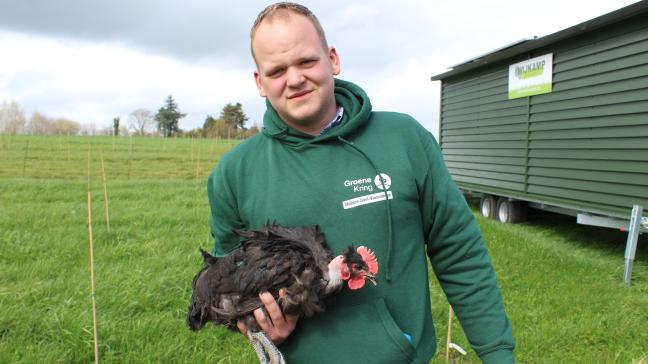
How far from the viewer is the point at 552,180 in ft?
31.2

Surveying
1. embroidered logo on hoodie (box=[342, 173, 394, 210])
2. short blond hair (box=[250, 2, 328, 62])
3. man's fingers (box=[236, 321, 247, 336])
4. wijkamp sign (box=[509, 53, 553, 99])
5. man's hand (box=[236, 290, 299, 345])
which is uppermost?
wijkamp sign (box=[509, 53, 553, 99])

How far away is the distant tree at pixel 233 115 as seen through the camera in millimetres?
57031

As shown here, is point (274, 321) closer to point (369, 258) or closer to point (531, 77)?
point (369, 258)

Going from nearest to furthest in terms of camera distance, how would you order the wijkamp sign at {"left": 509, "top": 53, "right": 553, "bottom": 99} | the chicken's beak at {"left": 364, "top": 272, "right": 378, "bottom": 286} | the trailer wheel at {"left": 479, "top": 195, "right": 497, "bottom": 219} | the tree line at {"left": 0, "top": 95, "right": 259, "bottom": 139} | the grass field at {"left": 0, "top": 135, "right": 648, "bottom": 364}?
the chicken's beak at {"left": 364, "top": 272, "right": 378, "bottom": 286} → the grass field at {"left": 0, "top": 135, "right": 648, "bottom": 364} → the wijkamp sign at {"left": 509, "top": 53, "right": 553, "bottom": 99} → the trailer wheel at {"left": 479, "top": 195, "right": 497, "bottom": 219} → the tree line at {"left": 0, "top": 95, "right": 259, "bottom": 139}

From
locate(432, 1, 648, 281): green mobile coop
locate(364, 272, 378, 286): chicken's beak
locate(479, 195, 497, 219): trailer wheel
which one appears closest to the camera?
locate(364, 272, 378, 286): chicken's beak

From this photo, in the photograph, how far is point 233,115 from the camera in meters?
59.2

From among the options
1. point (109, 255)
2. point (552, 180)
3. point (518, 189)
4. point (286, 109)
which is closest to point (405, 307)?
point (286, 109)

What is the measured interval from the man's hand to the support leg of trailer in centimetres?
593

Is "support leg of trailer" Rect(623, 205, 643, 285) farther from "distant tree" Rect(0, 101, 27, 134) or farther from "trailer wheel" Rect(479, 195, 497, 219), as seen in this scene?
"distant tree" Rect(0, 101, 27, 134)

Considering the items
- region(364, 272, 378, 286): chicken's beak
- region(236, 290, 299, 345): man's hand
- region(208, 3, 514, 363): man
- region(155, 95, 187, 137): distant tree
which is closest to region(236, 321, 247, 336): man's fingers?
region(208, 3, 514, 363): man

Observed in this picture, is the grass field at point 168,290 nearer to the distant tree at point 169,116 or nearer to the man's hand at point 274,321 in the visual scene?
the man's hand at point 274,321

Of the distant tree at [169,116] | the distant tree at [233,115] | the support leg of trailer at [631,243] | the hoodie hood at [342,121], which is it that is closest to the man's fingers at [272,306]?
the hoodie hood at [342,121]

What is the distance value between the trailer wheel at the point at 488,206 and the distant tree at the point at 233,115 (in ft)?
149

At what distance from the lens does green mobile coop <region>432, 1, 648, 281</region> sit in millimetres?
7355
